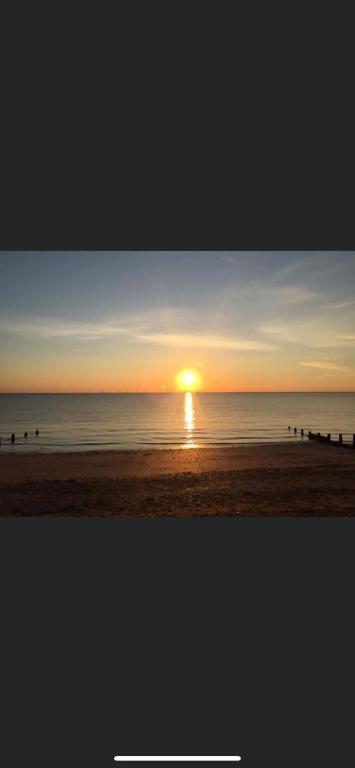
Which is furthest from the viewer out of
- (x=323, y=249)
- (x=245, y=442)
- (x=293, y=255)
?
(x=245, y=442)

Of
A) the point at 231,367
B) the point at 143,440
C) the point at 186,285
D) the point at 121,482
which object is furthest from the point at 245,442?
the point at 186,285

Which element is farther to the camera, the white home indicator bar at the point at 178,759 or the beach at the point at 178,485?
the beach at the point at 178,485

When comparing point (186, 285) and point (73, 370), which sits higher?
point (186, 285)

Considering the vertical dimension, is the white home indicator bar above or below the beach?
below

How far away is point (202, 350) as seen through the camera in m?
7.21

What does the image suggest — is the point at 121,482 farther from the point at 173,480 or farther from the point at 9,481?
the point at 9,481

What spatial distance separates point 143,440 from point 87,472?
536 centimetres

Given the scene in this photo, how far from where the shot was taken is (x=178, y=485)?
668cm

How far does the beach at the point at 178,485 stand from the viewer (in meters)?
5.61

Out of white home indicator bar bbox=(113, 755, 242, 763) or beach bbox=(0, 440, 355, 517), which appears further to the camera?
beach bbox=(0, 440, 355, 517)

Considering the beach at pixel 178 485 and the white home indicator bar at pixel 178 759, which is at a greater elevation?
the beach at pixel 178 485

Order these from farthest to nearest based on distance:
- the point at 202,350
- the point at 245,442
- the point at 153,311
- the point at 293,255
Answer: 1. the point at 245,442
2. the point at 202,350
3. the point at 153,311
4. the point at 293,255

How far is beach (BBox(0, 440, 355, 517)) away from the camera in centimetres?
561

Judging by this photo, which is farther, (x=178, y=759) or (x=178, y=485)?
(x=178, y=485)
